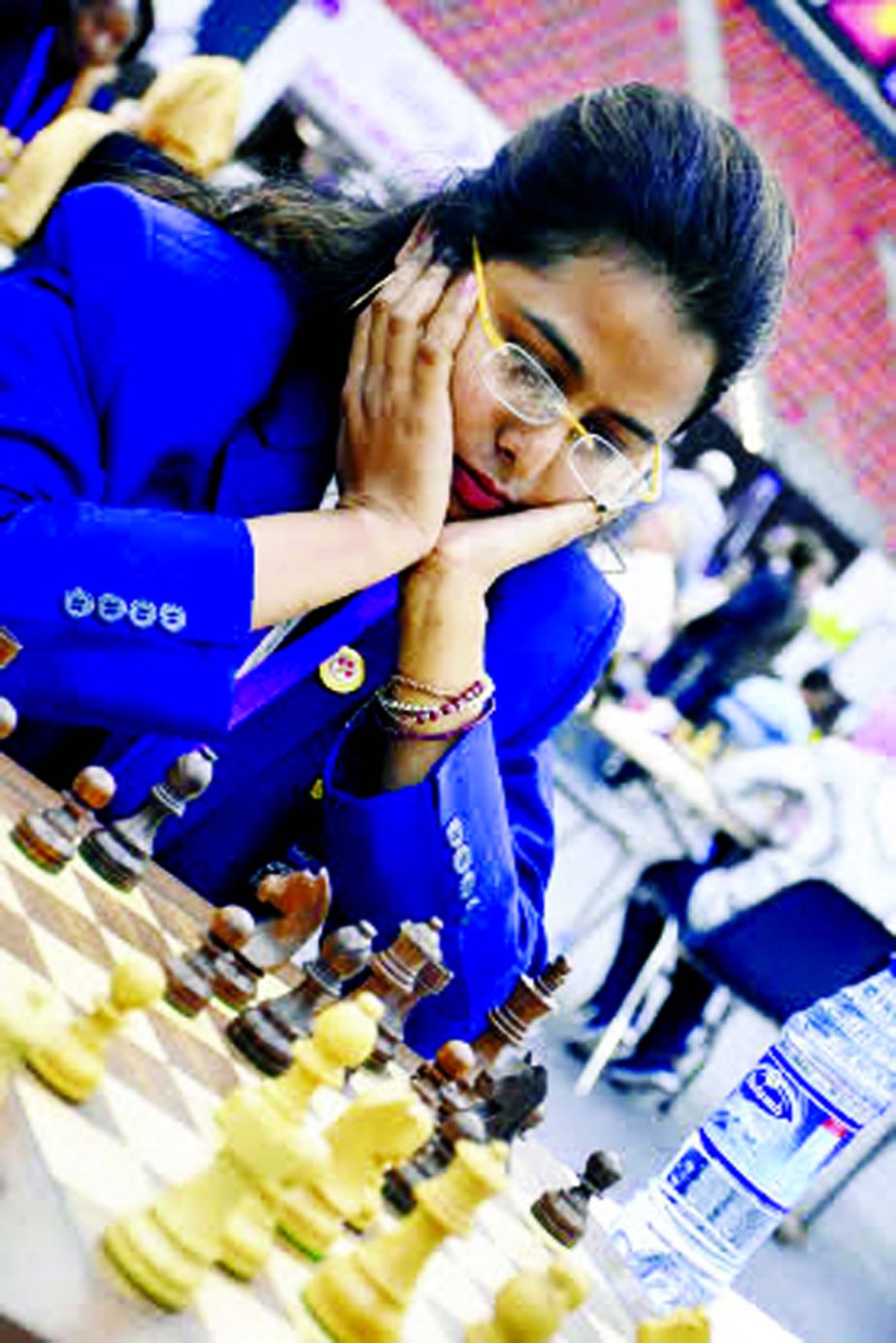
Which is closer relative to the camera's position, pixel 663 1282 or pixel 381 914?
pixel 381 914

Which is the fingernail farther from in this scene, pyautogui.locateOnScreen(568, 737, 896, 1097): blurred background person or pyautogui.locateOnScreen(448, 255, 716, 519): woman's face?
pyautogui.locateOnScreen(568, 737, 896, 1097): blurred background person

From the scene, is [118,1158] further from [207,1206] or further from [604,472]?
[604,472]

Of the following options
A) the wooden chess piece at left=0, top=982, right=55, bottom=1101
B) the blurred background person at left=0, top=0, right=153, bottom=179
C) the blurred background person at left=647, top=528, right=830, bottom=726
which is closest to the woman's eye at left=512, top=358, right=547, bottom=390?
the wooden chess piece at left=0, top=982, right=55, bottom=1101

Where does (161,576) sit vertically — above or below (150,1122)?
above

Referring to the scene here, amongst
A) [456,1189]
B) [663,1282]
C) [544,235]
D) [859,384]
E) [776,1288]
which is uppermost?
[859,384]

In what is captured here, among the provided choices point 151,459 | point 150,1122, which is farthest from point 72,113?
point 150,1122

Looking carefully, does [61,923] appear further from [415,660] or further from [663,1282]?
[663,1282]

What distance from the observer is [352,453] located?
1.69 m

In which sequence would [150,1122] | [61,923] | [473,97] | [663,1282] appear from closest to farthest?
1. [150,1122]
2. [61,923]
3. [663,1282]
4. [473,97]

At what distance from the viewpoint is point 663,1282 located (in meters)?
1.88

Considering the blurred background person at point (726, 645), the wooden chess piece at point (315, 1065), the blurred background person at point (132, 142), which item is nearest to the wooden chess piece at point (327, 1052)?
the wooden chess piece at point (315, 1065)

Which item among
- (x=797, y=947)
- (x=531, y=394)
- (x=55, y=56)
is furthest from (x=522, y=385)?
(x=797, y=947)

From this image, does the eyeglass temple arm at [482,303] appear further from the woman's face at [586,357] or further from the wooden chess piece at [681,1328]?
the wooden chess piece at [681,1328]

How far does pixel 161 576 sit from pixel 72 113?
2.19 m
